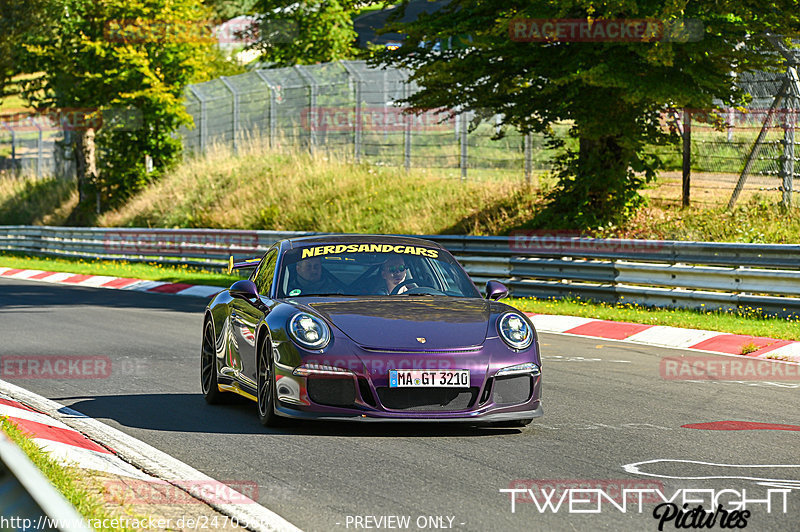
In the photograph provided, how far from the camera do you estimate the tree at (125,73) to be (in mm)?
38281

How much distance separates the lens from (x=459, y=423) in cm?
779

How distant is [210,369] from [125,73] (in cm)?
3045

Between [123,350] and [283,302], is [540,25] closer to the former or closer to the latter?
[123,350]

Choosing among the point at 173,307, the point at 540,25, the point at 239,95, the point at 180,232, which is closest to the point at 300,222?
the point at 180,232

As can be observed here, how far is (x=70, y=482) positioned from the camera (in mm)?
5707

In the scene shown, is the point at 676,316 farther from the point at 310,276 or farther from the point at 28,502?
the point at 28,502

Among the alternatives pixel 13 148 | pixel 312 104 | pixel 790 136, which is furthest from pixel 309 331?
pixel 13 148

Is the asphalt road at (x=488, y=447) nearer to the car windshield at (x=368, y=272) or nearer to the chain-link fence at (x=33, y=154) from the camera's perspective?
the car windshield at (x=368, y=272)

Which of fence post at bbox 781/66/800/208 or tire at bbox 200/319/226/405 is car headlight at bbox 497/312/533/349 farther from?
fence post at bbox 781/66/800/208

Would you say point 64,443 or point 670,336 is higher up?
point 64,443

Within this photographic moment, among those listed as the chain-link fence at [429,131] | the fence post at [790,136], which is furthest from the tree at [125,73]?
the fence post at [790,136]

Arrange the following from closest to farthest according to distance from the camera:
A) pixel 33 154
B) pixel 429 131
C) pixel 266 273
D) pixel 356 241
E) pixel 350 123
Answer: pixel 356 241 < pixel 266 273 < pixel 429 131 < pixel 350 123 < pixel 33 154

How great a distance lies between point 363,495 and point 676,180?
670 inches

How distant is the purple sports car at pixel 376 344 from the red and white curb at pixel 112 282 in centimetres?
1378
